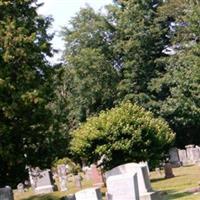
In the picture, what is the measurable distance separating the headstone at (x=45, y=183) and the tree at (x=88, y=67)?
18692 mm

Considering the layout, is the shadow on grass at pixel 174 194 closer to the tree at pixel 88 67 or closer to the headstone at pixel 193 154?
the headstone at pixel 193 154

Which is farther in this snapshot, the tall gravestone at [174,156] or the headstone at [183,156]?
the headstone at [183,156]

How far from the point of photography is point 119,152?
29.3 m

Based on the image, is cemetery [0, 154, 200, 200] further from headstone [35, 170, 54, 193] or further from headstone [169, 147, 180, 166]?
headstone [169, 147, 180, 166]

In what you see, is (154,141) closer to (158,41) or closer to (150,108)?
(150,108)

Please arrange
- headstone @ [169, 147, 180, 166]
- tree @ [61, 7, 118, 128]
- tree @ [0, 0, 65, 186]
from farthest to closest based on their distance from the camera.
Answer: tree @ [61, 7, 118, 128]
headstone @ [169, 147, 180, 166]
tree @ [0, 0, 65, 186]

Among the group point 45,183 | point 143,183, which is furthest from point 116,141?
point 143,183

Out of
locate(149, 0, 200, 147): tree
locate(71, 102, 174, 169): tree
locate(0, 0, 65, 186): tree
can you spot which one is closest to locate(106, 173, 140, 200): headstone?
locate(0, 0, 65, 186): tree

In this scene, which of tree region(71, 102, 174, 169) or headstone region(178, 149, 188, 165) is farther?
headstone region(178, 149, 188, 165)

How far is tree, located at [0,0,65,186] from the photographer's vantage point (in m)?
23.7

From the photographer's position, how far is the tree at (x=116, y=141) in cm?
2894

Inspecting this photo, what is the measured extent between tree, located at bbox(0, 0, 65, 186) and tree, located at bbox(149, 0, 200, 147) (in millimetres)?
20468

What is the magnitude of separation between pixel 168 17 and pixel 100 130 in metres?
25.4

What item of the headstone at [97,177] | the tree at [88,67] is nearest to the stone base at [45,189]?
the headstone at [97,177]
